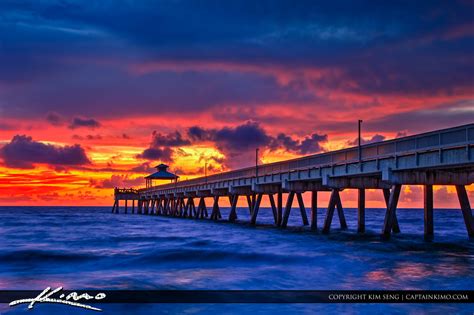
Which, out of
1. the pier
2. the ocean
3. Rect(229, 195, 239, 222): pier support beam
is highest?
the pier

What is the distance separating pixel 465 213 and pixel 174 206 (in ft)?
217

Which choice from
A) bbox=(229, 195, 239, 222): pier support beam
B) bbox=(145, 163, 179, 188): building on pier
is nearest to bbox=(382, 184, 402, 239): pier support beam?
bbox=(229, 195, 239, 222): pier support beam

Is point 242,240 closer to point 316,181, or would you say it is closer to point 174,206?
point 316,181

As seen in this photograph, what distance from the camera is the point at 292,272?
22516 millimetres

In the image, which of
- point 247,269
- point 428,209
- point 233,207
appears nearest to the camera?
point 247,269

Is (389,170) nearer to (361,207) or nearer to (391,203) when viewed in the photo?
(391,203)

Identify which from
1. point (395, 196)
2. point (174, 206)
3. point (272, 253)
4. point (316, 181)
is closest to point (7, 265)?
point (272, 253)

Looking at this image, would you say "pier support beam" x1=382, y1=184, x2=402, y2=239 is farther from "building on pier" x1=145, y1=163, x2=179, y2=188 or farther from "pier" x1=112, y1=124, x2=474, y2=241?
"building on pier" x1=145, y1=163, x2=179, y2=188

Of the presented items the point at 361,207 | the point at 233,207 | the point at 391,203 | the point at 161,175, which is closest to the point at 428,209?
the point at 391,203

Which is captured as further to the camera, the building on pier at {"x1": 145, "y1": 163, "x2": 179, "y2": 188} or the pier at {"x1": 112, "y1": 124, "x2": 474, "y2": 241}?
the building on pier at {"x1": 145, "y1": 163, "x2": 179, "y2": 188}

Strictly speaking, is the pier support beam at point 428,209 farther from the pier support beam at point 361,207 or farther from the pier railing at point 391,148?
the pier support beam at point 361,207

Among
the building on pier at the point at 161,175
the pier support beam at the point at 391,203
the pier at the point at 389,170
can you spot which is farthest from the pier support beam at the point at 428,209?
the building on pier at the point at 161,175

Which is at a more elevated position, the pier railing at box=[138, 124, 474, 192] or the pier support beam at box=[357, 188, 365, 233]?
the pier railing at box=[138, 124, 474, 192]
